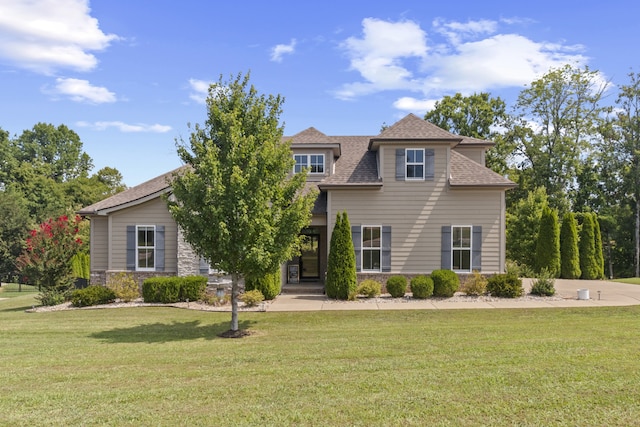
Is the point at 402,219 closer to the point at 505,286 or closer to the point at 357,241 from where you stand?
the point at 357,241

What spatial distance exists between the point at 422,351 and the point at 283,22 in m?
11.2

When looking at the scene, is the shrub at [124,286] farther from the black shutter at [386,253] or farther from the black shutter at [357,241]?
the black shutter at [386,253]

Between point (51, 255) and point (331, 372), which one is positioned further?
point (51, 255)

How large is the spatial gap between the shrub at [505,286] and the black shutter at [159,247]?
12.5 m

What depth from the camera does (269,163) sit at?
10.3 m

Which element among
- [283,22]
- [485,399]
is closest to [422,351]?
[485,399]

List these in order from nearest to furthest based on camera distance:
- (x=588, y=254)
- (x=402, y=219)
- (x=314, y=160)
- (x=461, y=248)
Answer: (x=461, y=248) < (x=402, y=219) < (x=314, y=160) < (x=588, y=254)

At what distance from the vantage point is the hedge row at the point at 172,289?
15156mm

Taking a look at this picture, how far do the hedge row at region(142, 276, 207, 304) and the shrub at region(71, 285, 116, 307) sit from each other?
1261 mm

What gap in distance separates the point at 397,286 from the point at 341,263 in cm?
219

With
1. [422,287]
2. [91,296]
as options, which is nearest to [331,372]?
[422,287]

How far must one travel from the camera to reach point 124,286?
1611 cm

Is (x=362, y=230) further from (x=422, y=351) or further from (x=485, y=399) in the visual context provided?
(x=485, y=399)

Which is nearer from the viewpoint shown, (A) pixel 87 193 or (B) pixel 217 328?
(B) pixel 217 328
